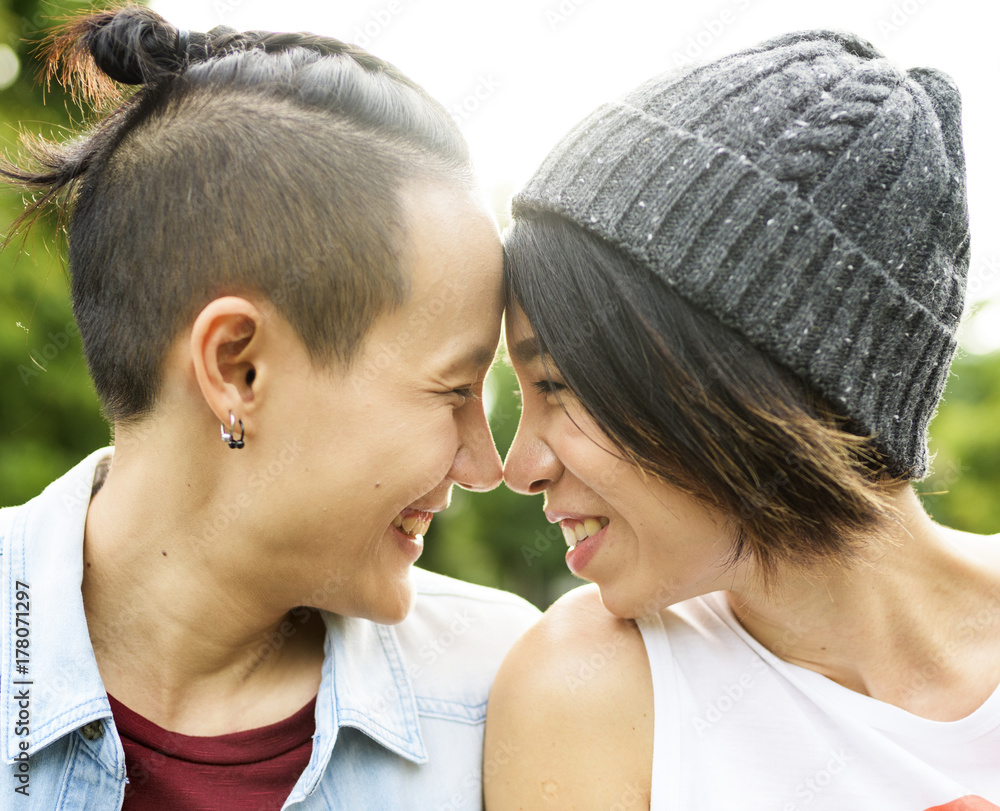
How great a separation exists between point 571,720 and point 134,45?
178 centimetres

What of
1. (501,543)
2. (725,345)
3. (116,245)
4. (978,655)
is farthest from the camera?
(501,543)

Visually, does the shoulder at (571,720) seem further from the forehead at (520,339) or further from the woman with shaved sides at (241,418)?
the forehead at (520,339)

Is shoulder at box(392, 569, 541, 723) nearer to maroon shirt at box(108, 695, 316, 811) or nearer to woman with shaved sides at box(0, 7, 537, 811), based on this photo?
woman with shaved sides at box(0, 7, 537, 811)

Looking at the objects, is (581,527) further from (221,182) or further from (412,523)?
(221,182)

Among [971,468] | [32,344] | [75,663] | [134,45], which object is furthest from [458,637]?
[971,468]

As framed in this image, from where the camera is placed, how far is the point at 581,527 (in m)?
2.12

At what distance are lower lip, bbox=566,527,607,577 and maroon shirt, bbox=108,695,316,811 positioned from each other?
769mm

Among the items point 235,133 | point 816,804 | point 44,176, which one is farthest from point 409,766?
point 44,176

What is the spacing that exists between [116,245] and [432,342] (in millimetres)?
715

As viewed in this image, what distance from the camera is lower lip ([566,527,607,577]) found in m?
2.05

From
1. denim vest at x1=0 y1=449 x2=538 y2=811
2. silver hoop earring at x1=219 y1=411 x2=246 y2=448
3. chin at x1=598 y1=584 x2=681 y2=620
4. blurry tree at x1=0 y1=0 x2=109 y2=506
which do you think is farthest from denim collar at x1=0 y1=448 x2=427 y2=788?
blurry tree at x1=0 y1=0 x2=109 y2=506

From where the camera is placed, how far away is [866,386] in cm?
176

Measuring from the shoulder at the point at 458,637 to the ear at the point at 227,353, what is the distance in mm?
765

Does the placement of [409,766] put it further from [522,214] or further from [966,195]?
[966,195]
